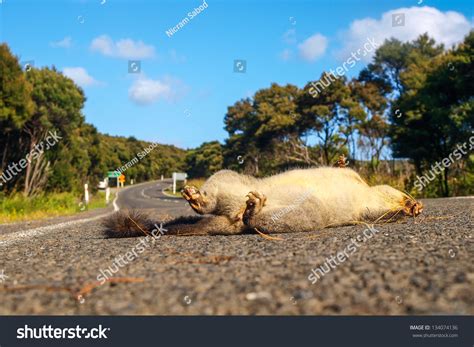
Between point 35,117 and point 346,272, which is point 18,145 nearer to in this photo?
point 35,117

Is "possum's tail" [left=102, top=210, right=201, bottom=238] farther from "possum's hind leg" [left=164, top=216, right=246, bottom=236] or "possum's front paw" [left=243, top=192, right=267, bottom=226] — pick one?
"possum's front paw" [left=243, top=192, right=267, bottom=226]

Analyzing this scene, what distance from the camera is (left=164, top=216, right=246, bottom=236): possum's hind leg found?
5328 millimetres

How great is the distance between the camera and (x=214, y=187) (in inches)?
199

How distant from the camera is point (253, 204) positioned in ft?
16.4

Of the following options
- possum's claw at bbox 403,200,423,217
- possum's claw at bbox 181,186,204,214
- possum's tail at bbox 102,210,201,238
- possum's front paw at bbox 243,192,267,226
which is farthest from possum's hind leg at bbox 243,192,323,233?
possum's claw at bbox 403,200,423,217

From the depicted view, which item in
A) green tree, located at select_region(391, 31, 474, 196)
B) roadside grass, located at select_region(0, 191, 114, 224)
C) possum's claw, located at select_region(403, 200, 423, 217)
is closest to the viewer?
possum's claw, located at select_region(403, 200, 423, 217)

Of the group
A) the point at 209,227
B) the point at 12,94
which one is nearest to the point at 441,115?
the point at 209,227

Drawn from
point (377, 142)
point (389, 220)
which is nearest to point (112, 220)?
point (389, 220)

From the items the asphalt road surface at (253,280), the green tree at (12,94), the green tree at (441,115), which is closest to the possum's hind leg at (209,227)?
the asphalt road surface at (253,280)

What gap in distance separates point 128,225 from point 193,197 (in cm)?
119

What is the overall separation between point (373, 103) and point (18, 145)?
1074 inches

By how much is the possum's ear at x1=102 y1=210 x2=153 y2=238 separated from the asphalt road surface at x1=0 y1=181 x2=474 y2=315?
1082 millimetres

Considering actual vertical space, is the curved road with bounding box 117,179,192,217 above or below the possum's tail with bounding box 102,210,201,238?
below

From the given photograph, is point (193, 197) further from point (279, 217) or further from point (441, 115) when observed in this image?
point (441, 115)
